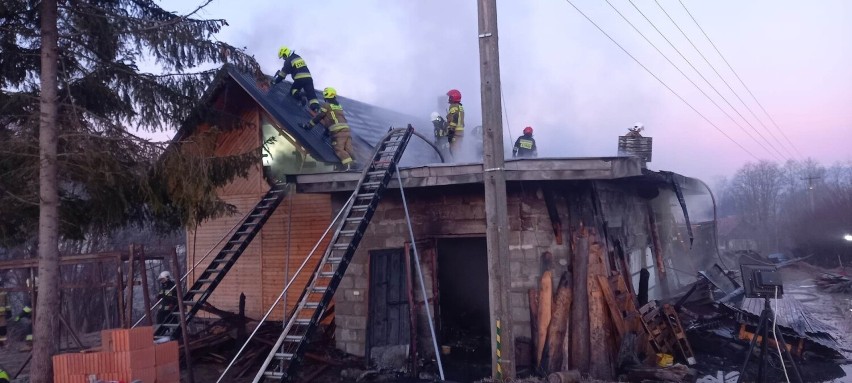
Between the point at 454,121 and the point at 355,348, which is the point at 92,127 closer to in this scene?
the point at 355,348

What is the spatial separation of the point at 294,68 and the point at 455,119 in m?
3.54

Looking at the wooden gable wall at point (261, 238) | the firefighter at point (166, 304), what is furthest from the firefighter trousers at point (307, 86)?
the firefighter at point (166, 304)

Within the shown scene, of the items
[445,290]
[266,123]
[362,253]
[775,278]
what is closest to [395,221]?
[362,253]

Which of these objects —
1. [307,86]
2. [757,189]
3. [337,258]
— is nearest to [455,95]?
[307,86]

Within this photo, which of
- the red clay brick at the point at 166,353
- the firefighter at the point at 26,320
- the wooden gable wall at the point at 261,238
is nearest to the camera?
the red clay brick at the point at 166,353

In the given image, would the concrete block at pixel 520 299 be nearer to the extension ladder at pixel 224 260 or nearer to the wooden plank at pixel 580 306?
the wooden plank at pixel 580 306

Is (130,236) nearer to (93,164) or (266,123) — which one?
(266,123)

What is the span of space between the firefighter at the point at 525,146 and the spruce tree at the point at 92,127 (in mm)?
7684

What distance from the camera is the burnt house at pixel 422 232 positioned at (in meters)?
9.51

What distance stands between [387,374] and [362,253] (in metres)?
1.99

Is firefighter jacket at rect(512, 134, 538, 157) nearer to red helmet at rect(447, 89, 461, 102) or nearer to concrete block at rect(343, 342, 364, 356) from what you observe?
red helmet at rect(447, 89, 461, 102)

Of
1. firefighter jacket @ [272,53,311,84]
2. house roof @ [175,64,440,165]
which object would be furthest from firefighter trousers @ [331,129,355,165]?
firefighter jacket @ [272,53,311,84]

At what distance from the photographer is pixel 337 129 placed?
12.3 metres

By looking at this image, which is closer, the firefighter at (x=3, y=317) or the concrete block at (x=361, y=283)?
the concrete block at (x=361, y=283)
